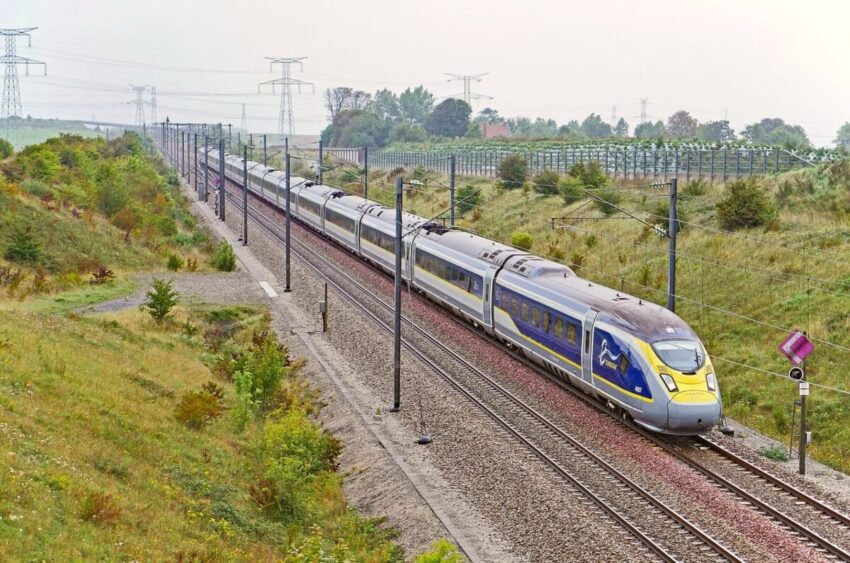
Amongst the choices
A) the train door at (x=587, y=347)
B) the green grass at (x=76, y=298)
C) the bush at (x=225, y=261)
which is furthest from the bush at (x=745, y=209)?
the green grass at (x=76, y=298)

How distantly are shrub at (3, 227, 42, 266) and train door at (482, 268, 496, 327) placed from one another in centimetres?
2835

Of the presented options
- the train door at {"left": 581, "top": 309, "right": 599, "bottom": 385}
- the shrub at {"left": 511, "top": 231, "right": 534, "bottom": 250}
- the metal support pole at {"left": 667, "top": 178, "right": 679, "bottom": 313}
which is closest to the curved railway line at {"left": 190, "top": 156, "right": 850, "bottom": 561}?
the train door at {"left": 581, "top": 309, "right": 599, "bottom": 385}

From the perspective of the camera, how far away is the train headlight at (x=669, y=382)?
23219 millimetres

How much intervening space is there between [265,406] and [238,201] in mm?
69255

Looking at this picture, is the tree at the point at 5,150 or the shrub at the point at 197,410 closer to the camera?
the shrub at the point at 197,410

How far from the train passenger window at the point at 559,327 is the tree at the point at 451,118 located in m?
171

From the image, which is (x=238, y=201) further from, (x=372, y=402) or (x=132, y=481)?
(x=132, y=481)

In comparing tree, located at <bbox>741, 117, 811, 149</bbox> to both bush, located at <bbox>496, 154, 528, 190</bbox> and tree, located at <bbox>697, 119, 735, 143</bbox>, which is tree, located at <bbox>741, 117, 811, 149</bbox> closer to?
tree, located at <bbox>697, 119, 735, 143</bbox>

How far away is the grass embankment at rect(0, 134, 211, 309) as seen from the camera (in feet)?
159

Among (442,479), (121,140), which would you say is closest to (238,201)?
(121,140)

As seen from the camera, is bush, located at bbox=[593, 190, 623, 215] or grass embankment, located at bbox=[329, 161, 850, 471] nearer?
grass embankment, located at bbox=[329, 161, 850, 471]

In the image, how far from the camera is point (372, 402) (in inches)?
1167

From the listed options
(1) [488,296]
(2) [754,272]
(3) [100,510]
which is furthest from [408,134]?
(3) [100,510]

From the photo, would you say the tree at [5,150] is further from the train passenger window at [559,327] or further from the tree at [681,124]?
the tree at [681,124]
